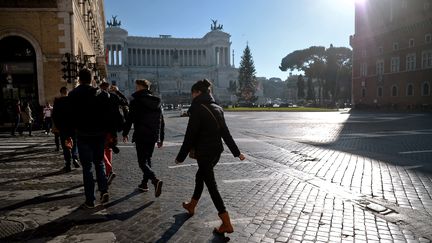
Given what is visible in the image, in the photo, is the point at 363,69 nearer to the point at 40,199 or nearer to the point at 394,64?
the point at 394,64

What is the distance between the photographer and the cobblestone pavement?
452 centimetres

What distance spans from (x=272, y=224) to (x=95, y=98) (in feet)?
9.90

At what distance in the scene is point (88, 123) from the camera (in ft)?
17.5

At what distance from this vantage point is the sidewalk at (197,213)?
445 centimetres

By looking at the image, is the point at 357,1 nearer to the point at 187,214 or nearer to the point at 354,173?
the point at 354,173

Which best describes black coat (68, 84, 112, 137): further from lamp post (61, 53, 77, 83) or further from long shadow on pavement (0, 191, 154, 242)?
lamp post (61, 53, 77, 83)

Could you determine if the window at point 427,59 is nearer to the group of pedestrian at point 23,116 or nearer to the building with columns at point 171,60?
the group of pedestrian at point 23,116

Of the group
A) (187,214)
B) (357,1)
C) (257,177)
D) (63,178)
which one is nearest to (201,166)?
(187,214)

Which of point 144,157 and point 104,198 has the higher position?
point 144,157

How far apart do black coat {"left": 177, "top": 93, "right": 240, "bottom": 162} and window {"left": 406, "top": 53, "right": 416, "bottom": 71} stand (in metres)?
51.6

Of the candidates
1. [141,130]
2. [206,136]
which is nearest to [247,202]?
[206,136]

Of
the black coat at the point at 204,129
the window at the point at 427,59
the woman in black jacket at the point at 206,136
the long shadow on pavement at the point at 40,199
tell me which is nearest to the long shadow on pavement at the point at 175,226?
the woman in black jacket at the point at 206,136

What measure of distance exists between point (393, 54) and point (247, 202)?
176ft

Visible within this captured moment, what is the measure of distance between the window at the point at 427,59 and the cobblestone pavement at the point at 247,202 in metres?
42.5
